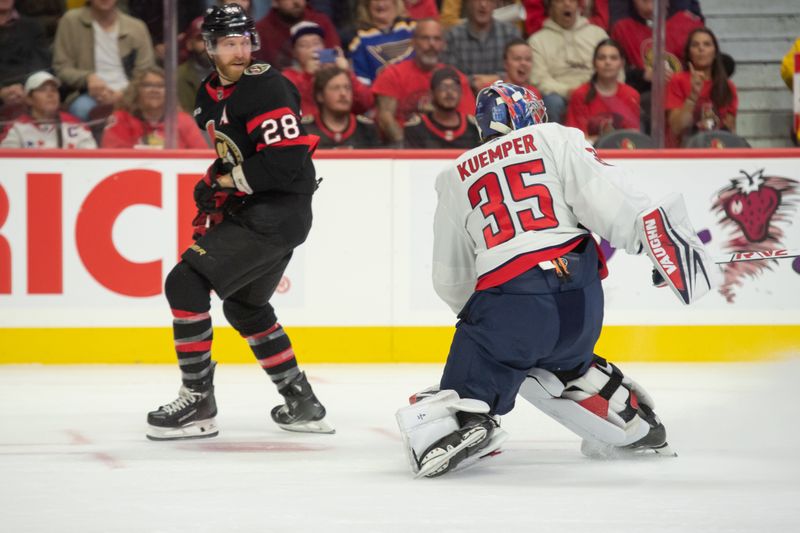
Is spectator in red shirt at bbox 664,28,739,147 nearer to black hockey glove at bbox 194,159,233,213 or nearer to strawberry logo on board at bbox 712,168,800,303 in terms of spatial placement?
strawberry logo on board at bbox 712,168,800,303

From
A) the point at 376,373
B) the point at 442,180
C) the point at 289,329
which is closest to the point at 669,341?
the point at 376,373

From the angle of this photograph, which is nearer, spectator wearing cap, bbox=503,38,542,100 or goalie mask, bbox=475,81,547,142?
goalie mask, bbox=475,81,547,142

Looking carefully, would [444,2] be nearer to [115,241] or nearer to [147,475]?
[115,241]

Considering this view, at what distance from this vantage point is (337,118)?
6.03m

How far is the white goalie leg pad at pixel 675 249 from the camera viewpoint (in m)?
3.34

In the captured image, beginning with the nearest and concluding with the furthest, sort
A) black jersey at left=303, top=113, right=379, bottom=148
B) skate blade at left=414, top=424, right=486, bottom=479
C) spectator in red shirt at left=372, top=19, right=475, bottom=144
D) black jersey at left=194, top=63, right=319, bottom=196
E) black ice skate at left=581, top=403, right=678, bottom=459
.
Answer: skate blade at left=414, top=424, right=486, bottom=479, black ice skate at left=581, top=403, right=678, bottom=459, black jersey at left=194, top=63, right=319, bottom=196, black jersey at left=303, top=113, right=379, bottom=148, spectator in red shirt at left=372, top=19, right=475, bottom=144

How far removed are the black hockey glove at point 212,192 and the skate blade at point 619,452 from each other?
55.8 inches

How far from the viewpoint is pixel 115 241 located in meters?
5.77

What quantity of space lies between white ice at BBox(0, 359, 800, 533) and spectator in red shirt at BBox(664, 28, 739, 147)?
1450 mm

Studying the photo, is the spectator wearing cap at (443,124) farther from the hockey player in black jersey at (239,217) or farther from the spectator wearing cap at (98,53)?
the hockey player in black jersey at (239,217)

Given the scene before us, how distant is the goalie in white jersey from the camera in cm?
336

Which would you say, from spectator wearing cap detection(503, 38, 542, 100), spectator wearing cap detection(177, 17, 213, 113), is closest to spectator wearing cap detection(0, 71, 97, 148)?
spectator wearing cap detection(177, 17, 213, 113)

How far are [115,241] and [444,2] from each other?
78.0 inches

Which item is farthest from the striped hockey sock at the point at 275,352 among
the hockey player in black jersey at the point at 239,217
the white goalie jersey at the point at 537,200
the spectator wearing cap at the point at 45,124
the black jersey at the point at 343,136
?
the spectator wearing cap at the point at 45,124
